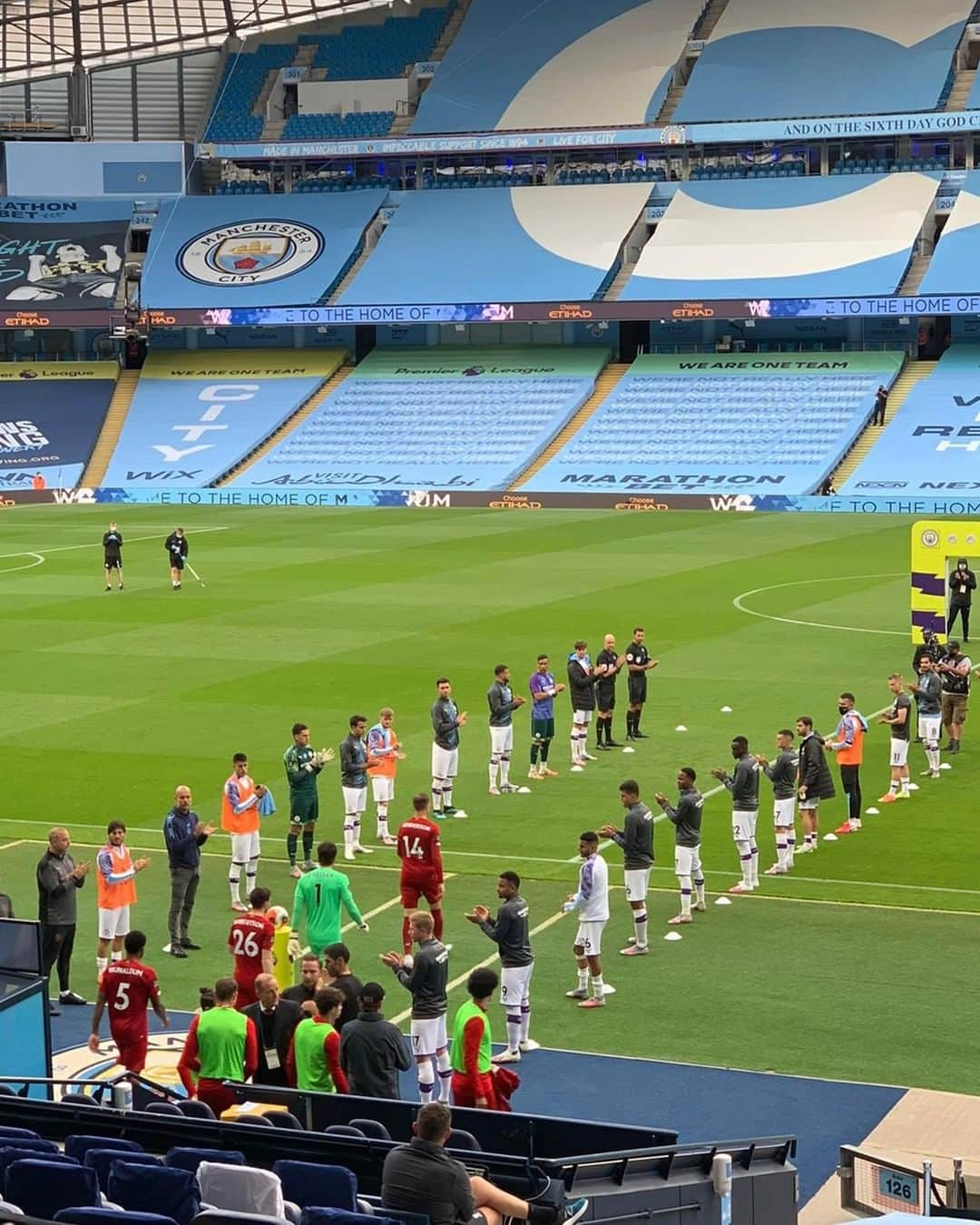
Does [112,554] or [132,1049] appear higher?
[112,554]

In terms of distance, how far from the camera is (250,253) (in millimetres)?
89000

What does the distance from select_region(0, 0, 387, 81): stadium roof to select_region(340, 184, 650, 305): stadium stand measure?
11.7m

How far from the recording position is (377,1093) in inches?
498

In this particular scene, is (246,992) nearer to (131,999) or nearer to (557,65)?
(131,999)

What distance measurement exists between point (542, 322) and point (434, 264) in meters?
5.98

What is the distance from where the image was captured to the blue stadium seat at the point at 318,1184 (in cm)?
945

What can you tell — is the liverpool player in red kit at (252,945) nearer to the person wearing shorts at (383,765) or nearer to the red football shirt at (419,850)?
the red football shirt at (419,850)

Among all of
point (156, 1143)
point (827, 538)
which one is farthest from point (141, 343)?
point (156, 1143)

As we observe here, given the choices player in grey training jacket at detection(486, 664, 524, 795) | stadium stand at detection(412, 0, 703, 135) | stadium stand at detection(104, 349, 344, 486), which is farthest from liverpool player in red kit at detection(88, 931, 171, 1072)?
stadium stand at detection(412, 0, 703, 135)

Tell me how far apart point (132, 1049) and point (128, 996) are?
490 millimetres

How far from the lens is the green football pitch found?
57.0 feet

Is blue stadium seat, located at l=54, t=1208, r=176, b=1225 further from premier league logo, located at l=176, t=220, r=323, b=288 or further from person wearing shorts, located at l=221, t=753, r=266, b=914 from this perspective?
premier league logo, located at l=176, t=220, r=323, b=288

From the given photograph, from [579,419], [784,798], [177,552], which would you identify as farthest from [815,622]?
[579,419]

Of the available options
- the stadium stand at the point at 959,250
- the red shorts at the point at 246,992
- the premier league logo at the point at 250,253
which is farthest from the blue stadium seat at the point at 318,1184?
the premier league logo at the point at 250,253
